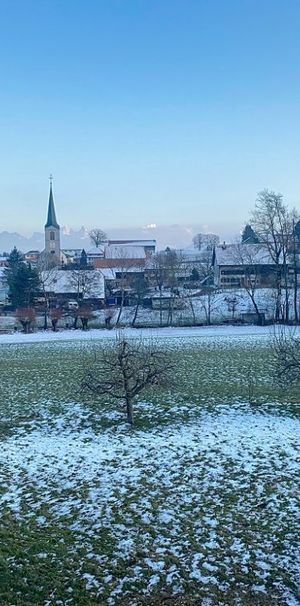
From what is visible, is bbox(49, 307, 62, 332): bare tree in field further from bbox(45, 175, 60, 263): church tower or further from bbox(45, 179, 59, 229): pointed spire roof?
bbox(45, 179, 59, 229): pointed spire roof

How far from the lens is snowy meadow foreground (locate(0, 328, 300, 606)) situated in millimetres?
6695

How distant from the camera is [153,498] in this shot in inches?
365

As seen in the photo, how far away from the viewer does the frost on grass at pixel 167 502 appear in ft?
22.5

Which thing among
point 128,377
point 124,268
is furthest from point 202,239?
point 128,377

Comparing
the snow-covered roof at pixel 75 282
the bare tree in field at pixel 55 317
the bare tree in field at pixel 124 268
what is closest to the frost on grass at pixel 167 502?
the bare tree in field at pixel 55 317

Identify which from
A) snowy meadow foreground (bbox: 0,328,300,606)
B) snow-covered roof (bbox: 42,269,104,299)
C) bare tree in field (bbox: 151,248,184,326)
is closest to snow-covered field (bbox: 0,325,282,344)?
bare tree in field (bbox: 151,248,184,326)

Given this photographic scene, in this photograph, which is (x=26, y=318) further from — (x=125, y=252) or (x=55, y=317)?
(x=125, y=252)

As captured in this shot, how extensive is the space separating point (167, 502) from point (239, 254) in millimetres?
54007

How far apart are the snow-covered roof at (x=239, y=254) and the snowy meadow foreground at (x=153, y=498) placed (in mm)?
45395

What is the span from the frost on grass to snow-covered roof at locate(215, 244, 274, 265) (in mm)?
49177

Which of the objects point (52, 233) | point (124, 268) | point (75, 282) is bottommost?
point (75, 282)

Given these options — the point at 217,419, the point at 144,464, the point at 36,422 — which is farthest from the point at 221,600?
the point at 36,422

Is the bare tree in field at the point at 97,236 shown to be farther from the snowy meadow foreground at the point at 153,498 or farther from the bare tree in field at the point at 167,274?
the snowy meadow foreground at the point at 153,498

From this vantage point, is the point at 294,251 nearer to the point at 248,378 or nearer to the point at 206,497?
the point at 248,378
